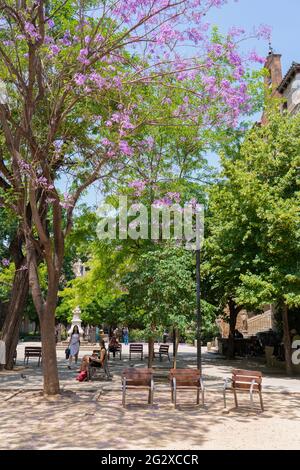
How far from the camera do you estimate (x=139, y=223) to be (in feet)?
61.1

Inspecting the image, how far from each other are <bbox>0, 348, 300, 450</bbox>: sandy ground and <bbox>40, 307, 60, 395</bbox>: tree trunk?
1.10ft

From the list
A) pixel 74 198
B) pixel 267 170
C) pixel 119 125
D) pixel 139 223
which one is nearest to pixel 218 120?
pixel 119 125

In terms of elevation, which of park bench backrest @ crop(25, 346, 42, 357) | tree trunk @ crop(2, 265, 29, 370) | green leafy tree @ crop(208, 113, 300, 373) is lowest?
park bench backrest @ crop(25, 346, 42, 357)

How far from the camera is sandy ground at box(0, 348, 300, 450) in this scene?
26.0ft

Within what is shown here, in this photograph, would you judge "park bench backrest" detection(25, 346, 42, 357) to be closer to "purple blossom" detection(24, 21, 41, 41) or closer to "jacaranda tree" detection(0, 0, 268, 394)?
"jacaranda tree" detection(0, 0, 268, 394)

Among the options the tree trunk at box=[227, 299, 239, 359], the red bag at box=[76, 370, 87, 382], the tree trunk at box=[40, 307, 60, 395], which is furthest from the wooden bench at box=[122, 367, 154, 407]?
the tree trunk at box=[227, 299, 239, 359]

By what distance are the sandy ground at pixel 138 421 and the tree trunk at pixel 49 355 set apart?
334 millimetres

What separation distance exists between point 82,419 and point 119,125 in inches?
273

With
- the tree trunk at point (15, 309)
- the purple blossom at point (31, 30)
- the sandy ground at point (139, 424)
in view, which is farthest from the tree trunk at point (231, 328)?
the purple blossom at point (31, 30)

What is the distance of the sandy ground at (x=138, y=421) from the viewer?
793 centimetres

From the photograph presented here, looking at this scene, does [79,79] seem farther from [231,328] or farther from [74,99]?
[231,328]

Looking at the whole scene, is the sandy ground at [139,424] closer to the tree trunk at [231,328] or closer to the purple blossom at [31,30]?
the purple blossom at [31,30]

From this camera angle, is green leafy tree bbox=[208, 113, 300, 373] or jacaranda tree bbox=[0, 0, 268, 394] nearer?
jacaranda tree bbox=[0, 0, 268, 394]
